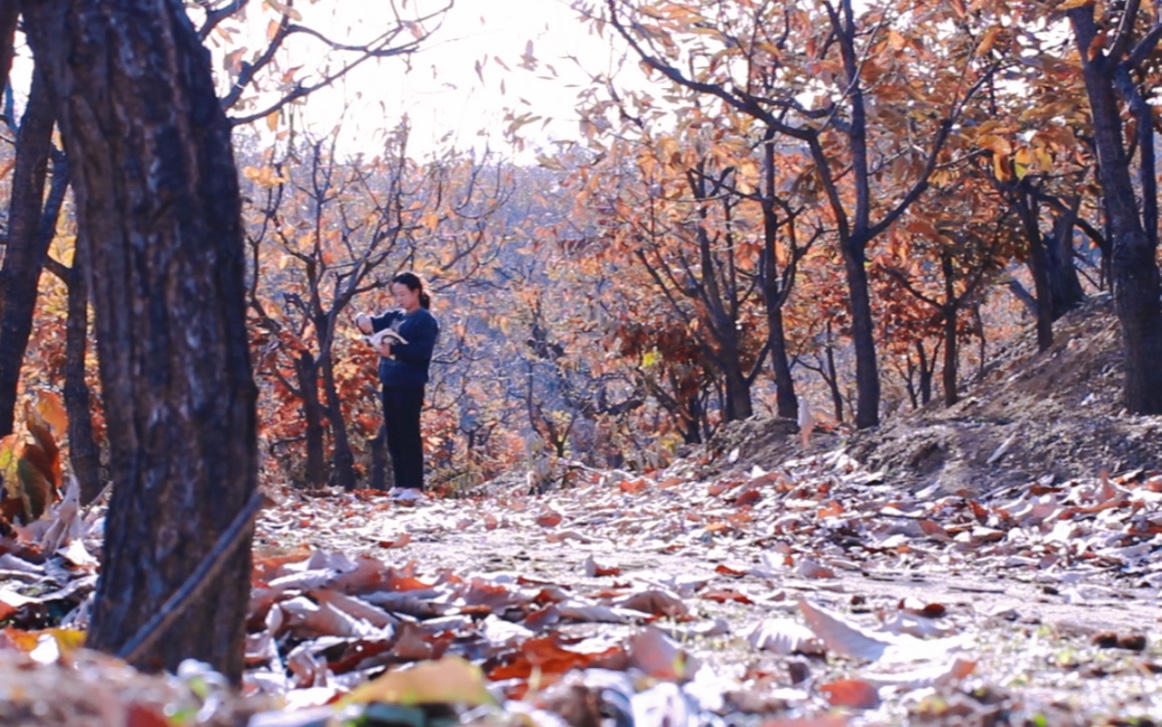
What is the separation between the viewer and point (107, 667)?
1.25 m

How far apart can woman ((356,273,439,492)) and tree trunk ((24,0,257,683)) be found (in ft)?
21.3

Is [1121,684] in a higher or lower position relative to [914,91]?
lower

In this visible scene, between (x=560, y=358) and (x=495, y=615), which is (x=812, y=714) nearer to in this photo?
(x=495, y=615)

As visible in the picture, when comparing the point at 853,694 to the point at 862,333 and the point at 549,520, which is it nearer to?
the point at 549,520

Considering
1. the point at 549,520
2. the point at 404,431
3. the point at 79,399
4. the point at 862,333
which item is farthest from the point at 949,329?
the point at 79,399

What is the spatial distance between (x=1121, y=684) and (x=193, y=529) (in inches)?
57.2

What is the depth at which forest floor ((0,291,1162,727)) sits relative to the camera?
145 centimetres

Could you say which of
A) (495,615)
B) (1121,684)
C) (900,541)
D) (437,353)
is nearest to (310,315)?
(900,541)

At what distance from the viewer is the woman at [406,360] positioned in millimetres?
8484

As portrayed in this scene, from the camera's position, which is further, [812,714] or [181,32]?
[181,32]

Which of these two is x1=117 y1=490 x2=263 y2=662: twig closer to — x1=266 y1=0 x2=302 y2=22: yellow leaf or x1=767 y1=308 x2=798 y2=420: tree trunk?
x1=266 y1=0 x2=302 y2=22: yellow leaf

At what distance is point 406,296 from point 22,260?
3948 mm

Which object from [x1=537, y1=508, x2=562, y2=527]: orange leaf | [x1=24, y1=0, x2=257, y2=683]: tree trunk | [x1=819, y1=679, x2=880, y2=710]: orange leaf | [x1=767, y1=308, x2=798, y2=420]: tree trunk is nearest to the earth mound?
[x1=767, y1=308, x2=798, y2=420]: tree trunk

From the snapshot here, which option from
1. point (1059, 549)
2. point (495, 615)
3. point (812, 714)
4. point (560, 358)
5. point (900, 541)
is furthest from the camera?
point (560, 358)
